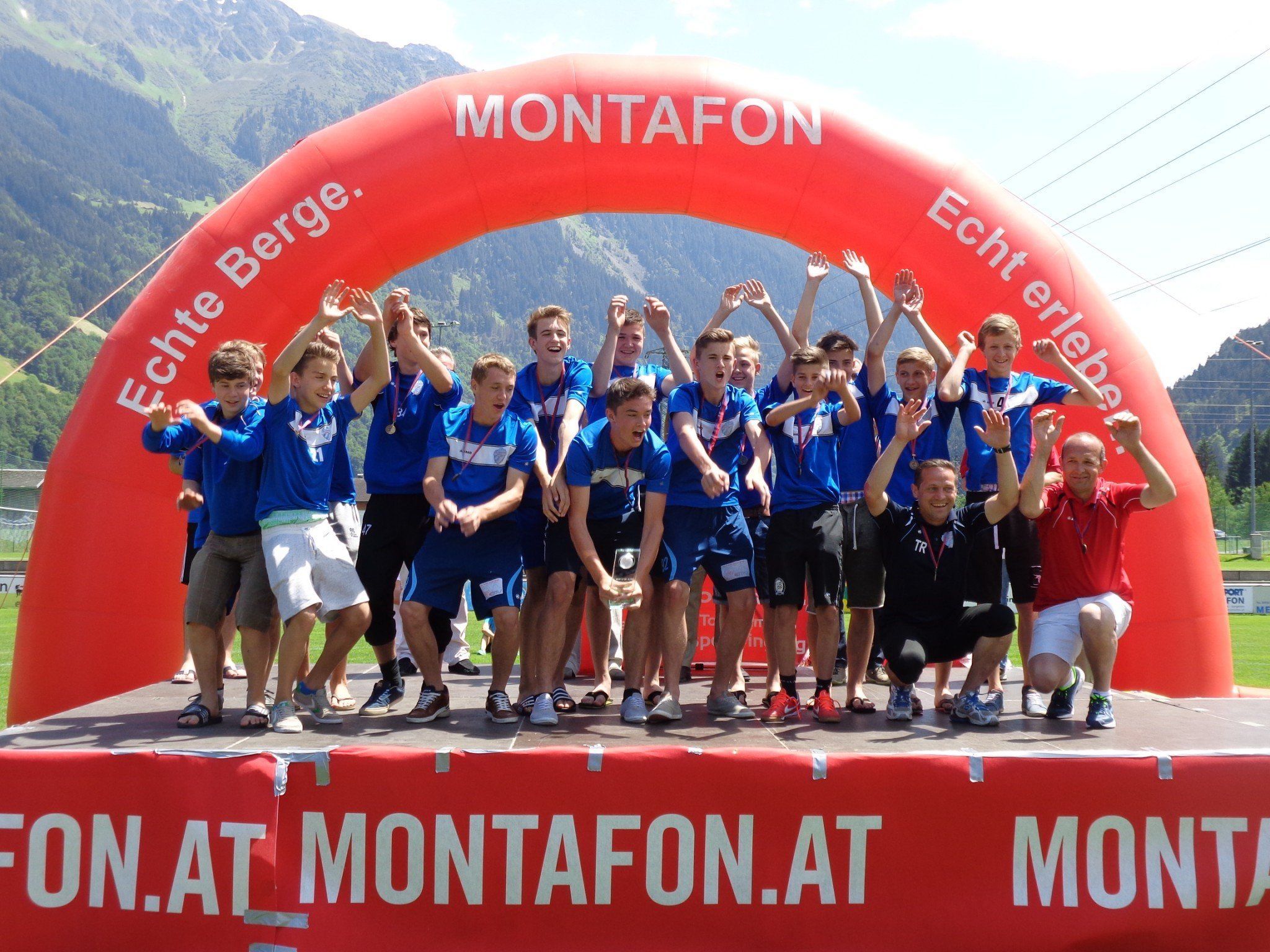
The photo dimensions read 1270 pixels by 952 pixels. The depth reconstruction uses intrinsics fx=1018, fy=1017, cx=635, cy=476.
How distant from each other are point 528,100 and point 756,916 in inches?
184

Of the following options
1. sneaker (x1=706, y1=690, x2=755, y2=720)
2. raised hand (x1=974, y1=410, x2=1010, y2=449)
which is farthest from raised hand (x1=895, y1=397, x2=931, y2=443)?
sneaker (x1=706, y1=690, x2=755, y2=720)

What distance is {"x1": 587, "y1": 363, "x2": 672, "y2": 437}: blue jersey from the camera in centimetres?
504

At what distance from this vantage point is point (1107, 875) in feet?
11.1

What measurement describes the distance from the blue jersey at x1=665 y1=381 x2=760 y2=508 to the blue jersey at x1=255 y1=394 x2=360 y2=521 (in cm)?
141

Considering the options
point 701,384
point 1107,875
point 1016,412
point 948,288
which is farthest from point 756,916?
point 948,288

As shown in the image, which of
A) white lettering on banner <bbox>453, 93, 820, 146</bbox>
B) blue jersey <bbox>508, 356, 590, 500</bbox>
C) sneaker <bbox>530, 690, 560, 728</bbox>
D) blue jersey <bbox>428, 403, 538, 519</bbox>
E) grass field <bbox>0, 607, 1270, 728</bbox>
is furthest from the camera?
grass field <bbox>0, 607, 1270, 728</bbox>

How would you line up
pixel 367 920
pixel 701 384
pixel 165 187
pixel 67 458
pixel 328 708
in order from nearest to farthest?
pixel 367 920 < pixel 328 708 < pixel 701 384 < pixel 67 458 < pixel 165 187

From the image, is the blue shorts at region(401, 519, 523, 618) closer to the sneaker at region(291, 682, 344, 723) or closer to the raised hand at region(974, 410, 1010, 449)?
the sneaker at region(291, 682, 344, 723)

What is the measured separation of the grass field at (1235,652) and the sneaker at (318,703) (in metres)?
2.25

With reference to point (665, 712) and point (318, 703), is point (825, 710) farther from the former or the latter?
point (318, 703)

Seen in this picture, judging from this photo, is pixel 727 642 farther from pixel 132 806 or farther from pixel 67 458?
pixel 67 458

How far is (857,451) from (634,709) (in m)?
1.75

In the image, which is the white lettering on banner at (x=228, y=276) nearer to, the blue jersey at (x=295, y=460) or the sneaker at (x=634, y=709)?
the blue jersey at (x=295, y=460)

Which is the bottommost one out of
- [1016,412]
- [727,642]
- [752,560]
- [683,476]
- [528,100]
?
[727,642]
